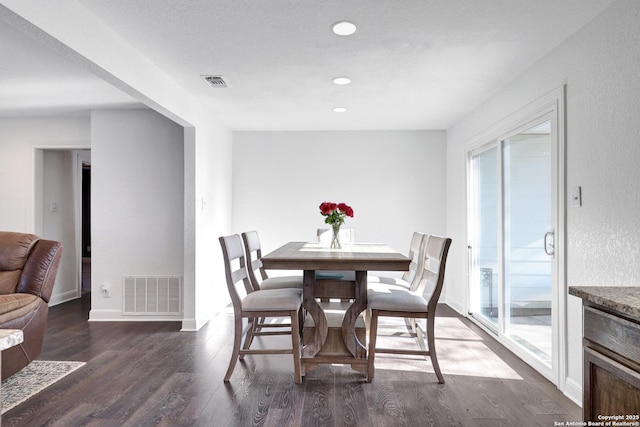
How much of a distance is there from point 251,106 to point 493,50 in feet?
7.98

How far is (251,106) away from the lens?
429 centimetres

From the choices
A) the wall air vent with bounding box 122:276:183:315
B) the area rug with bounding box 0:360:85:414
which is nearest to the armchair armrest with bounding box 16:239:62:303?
the area rug with bounding box 0:360:85:414

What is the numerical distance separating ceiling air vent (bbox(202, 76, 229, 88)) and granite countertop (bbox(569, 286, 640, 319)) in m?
2.99

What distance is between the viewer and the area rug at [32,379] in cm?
245

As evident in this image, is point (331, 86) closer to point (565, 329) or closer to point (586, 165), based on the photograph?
point (586, 165)

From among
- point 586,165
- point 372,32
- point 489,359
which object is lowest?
point 489,359

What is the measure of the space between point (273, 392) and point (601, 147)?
94.0 inches

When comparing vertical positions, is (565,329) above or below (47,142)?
below

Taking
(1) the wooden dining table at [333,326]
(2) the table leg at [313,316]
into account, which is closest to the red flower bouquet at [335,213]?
(1) the wooden dining table at [333,326]

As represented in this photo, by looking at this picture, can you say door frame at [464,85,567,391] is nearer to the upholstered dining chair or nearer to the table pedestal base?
the upholstered dining chair

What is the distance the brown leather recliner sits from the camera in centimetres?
265

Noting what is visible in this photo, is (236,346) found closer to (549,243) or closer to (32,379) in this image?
(32,379)

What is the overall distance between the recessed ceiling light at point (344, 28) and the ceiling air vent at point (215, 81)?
128cm

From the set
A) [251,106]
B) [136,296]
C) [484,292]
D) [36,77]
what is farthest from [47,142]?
[484,292]
